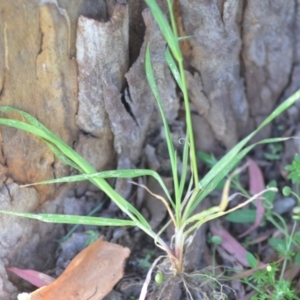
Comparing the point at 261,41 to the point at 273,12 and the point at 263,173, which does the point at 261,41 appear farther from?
the point at 263,173


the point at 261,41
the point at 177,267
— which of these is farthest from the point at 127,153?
the point at 261,41

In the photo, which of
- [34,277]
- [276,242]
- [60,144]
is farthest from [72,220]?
[276,242]

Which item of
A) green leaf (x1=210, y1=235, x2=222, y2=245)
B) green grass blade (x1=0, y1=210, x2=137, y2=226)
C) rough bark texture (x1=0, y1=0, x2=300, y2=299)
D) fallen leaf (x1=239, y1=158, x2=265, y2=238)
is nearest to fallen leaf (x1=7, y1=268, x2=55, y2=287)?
rough bark texture (x1=0, y1=0, x2=300, y2=299)

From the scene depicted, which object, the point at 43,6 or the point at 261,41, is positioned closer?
the point at 43,6

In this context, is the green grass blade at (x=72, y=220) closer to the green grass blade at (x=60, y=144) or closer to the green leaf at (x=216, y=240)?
the green grass blade at (x=60, y=144)

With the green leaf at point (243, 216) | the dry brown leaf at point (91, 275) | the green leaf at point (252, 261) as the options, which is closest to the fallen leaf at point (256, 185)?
the green leaf at point (243, 216)

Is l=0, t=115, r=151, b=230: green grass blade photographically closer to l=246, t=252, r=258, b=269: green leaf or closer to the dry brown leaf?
the dry brown leaf
